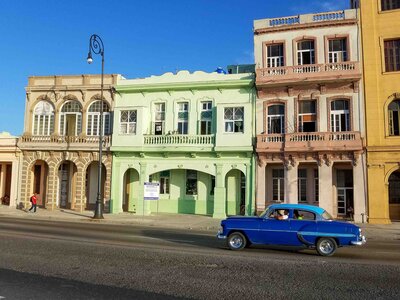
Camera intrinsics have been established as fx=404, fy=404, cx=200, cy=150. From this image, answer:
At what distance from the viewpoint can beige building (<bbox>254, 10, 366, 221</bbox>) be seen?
25.8 m

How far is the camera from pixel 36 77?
112 ft

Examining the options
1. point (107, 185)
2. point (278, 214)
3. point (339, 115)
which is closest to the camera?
point (278, 214)

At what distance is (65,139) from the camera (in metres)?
32.2

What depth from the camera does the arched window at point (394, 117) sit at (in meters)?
25.6

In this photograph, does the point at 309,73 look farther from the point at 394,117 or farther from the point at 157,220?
the point at 157,220

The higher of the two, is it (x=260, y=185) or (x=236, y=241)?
(x=260, y=185)

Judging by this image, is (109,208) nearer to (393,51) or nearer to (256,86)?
(256,86)

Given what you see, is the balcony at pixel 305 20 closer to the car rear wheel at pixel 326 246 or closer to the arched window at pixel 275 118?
the arched window at pixel 275 118

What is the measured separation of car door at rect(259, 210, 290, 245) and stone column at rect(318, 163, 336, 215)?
1402cm

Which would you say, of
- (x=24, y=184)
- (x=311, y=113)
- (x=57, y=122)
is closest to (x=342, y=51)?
(x=311, y=113)

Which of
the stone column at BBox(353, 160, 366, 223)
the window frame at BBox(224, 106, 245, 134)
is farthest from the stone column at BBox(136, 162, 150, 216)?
the stone column at BBox(353, 160, 366, 223)

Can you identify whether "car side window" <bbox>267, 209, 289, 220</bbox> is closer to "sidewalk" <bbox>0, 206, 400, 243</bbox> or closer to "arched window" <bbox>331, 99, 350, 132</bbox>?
"sidewalk" <bbox>0, 206, 400, 243</bbox>

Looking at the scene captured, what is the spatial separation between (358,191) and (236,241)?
14.9 meters

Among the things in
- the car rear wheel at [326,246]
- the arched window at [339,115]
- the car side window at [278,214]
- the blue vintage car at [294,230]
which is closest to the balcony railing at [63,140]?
the arched window at [339,115]
